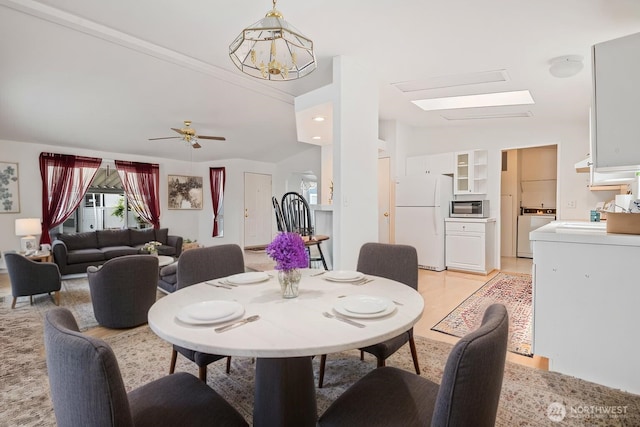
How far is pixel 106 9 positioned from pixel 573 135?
6.04 metres

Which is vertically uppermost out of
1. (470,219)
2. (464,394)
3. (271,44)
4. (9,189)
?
(271,44)

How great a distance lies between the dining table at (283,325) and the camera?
0.94 meters

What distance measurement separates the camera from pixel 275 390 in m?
1.24

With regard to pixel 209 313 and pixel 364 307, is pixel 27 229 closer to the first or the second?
pixel 209 313

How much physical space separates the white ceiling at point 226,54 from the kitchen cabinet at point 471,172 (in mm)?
564

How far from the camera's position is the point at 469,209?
5281 mm

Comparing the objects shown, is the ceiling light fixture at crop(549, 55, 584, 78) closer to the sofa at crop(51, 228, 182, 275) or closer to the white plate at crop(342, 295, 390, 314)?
the white plate at crop(342, 295, 390, 314)

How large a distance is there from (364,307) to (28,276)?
163 inches

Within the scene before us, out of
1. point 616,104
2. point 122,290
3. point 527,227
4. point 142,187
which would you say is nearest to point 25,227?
point 142,187

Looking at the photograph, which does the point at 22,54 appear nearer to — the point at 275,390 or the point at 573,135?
the point at 275,390

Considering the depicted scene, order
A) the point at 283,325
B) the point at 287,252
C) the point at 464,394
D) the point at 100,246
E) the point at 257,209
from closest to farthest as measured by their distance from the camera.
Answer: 1. the point at 464,394
2. the point at 283,325
3. the point at 287,252
4. the point at 100,246
5. the point at 257,209

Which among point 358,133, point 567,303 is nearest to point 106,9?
point 358,133

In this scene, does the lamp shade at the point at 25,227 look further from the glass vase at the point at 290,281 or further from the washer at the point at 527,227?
the washer at the point at 527,227

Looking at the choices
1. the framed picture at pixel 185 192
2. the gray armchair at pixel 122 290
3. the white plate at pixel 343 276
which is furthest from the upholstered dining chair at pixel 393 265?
the framed picture at pixel 185 192
